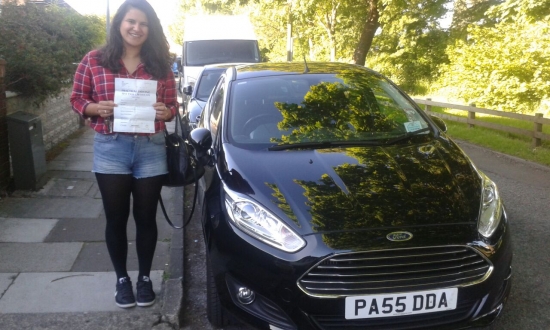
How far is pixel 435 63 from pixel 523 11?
17.9 metres

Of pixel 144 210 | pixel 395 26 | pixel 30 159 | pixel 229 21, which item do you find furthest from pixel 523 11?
pixel 395 26

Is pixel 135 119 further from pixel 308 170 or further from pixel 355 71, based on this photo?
pixel 355 71

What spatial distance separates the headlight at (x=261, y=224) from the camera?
3.11 meters

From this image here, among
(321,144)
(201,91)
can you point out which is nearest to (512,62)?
(201,91)

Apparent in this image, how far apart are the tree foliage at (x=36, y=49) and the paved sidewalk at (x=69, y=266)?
1.63m

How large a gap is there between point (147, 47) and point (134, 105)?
0.38 meters

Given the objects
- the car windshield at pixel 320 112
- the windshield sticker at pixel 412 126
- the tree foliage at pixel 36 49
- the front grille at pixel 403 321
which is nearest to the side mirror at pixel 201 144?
the car windshield at pixel 320 112

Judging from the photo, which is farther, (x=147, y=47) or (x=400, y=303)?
(x=147, y=47)

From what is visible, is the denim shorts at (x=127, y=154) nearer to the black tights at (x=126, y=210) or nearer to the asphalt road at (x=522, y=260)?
the black tights at (x=126, y=210)

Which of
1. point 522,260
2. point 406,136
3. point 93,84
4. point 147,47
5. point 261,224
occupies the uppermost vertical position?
point 147,47

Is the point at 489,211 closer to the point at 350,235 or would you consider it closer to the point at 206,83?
the point at 350,235

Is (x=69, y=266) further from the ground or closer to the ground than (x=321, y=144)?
closer to the ground

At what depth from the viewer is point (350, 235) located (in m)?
3.07

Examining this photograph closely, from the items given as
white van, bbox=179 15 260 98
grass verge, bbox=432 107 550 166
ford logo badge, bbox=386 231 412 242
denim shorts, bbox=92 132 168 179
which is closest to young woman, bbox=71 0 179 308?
denim shorts, bbox=92 132 168 179
